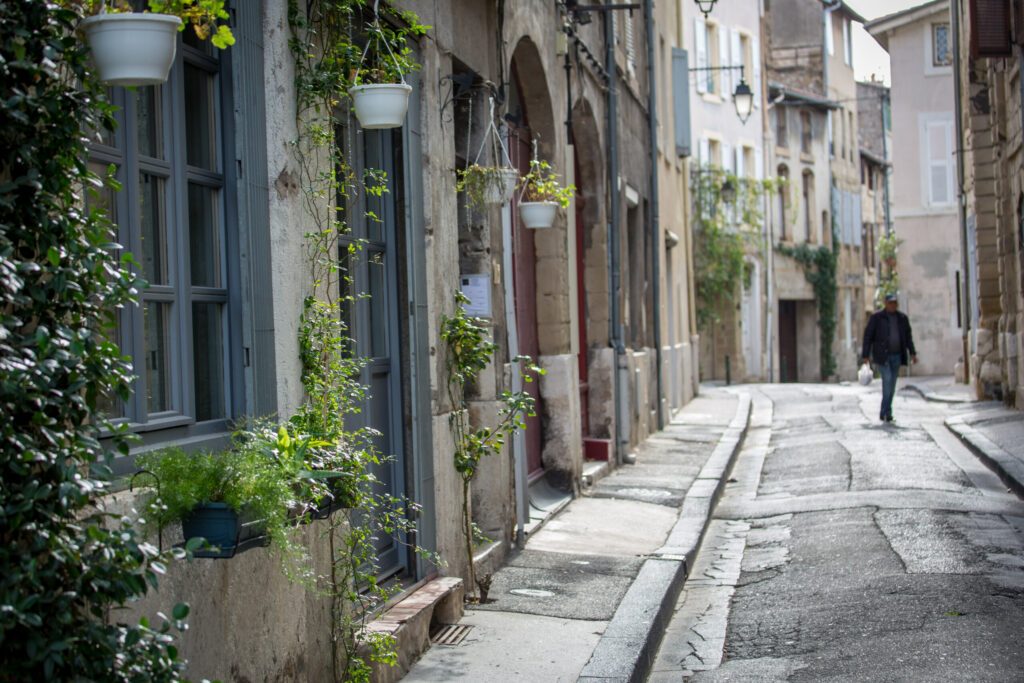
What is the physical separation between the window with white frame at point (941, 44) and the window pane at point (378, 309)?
83.8 ft

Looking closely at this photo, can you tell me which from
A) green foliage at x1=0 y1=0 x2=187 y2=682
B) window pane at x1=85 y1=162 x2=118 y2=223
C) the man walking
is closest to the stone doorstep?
window pane at x1=85 y1=162 x2=118 y2=223

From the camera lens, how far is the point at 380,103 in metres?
5.38

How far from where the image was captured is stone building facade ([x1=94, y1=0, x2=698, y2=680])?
14.9 feet

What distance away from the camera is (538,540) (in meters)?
9.01

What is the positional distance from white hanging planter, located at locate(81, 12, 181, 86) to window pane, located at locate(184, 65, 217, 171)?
3.29ft

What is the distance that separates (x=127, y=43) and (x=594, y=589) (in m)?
4.89

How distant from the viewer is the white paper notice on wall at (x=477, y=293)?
8000 mm

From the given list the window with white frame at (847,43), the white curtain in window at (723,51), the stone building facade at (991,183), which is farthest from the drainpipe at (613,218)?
the window with white frame at (847,43)

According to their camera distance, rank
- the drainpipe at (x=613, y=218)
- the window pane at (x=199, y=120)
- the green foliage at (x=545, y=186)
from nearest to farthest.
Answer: the window pane at (x=199, y=120) < the green foliage at (x=545, y=186) < the drainpipe at (x=613, y=218)

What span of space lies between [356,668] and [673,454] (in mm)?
9891

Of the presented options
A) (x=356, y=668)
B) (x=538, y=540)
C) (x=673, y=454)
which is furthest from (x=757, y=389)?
(x=356, y=668)

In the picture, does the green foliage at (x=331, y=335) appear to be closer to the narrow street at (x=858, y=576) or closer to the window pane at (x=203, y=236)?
the window pane at (x=203, y=236)

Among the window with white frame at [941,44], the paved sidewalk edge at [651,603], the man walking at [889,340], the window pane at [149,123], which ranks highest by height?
the window with white frame at [941,44]

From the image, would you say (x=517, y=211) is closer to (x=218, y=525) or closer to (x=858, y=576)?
(x=858, y=576)
